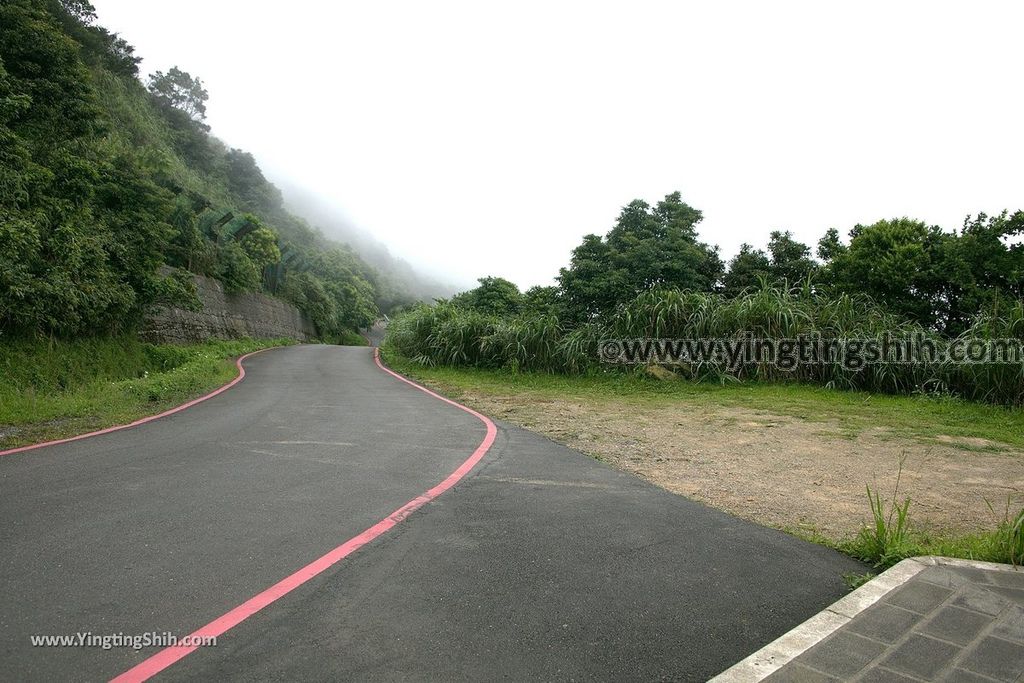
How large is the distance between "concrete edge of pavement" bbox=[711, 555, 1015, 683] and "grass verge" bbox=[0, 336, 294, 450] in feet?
24.2

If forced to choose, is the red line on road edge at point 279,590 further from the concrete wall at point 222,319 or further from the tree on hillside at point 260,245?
the tree on hillside at point 260,245

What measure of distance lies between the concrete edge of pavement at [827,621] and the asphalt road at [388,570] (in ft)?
0.41

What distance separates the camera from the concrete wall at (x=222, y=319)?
829 inches

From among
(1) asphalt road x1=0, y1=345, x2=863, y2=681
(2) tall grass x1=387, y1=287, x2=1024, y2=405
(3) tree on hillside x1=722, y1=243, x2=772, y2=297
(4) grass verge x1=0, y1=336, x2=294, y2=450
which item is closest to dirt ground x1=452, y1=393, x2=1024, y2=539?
(1) asphalt road x1=0, y1=345, x2=863, y2=681

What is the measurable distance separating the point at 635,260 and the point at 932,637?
13796mm

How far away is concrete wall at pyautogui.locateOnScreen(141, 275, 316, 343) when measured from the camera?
21.1 meters

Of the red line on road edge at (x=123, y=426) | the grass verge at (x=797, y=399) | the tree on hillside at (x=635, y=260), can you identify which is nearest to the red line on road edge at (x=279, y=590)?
the red line on road edge at (x=123, y=426)

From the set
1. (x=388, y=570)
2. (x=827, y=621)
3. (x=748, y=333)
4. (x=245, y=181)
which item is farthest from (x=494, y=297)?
(x=827, y=621)

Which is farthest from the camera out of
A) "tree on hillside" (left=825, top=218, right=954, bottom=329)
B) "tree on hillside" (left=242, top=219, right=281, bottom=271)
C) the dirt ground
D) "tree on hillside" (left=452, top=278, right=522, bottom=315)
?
"tree on hillside" (left=452, top=278, right=522, bottom=315)

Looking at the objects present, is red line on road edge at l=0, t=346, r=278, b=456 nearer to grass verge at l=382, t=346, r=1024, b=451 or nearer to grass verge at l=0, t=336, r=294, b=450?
grass verge at l=0, t=336, r=294, b=450

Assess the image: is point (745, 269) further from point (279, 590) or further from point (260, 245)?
point (260, 245)

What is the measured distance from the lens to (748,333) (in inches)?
513

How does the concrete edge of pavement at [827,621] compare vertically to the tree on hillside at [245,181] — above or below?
below

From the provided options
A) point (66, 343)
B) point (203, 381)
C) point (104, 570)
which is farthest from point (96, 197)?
point (104, 570)
